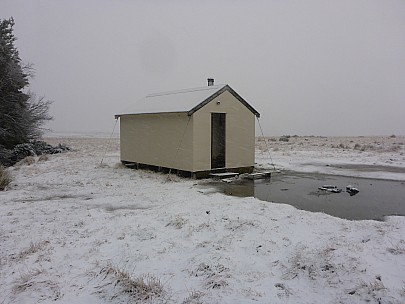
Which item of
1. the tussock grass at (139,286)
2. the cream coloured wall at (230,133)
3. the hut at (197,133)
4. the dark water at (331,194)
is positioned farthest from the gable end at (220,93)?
the tussock grass at (139,286)

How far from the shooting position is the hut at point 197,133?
13141mm

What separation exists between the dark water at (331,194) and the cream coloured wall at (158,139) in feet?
7.44

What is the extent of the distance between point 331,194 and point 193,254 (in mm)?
6349

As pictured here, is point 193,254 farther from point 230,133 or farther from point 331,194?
point 230,133

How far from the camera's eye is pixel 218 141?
14.1 metres

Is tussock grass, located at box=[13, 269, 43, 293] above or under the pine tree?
under

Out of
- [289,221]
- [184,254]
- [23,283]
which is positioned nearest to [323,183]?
[289,221]

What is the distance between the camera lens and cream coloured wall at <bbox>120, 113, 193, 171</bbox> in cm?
1323

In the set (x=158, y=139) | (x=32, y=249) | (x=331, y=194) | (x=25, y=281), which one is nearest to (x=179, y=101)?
(x=158, y=139)

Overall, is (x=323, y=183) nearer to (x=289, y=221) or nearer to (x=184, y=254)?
(x=289, y=221)

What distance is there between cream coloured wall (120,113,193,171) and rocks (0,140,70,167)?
23.3 feet

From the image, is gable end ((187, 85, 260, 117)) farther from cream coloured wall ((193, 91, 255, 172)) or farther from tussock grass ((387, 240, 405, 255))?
tussock grass ((387, 240, 405, 255))

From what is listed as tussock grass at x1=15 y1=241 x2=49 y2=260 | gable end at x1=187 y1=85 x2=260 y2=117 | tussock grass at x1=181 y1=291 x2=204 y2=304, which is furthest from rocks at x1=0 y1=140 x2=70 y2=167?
tussock grass at x1=181 y1=291 x2=204 y2=304

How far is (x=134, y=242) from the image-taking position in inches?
232
